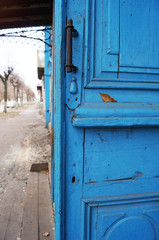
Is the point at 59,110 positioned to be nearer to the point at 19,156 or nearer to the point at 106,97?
the point at 106,97

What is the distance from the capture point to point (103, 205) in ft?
3.52

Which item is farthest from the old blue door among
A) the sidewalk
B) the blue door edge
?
the sidewalk

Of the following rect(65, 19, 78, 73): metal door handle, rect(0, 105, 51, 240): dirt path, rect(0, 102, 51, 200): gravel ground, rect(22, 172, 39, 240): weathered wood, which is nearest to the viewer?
rect(65, 19, 78, 73): metal door handle

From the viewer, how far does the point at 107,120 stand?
97 centimetres

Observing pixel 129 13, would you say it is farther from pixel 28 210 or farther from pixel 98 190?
pixel 28 210

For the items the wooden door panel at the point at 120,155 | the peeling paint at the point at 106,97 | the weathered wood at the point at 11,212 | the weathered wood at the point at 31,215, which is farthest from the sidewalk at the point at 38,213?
the peeling paint at the point at 106,97

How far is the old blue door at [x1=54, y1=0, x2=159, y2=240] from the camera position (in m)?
0.98

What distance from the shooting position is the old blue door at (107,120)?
978 millimetres

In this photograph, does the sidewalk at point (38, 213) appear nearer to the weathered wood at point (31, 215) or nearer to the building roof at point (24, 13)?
the weathered wood at point (31, 215)

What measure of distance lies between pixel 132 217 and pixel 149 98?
83 centimetres

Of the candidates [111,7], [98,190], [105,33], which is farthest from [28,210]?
[111,7]

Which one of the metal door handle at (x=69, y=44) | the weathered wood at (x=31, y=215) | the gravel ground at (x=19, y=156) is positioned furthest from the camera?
the gravel ground at (x=19, y=156)

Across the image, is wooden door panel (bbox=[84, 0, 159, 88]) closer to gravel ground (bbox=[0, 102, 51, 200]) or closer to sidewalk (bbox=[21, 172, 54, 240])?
sidewalk (bbox=[21, 172, 54, 240])

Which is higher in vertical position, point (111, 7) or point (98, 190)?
point (111, 7)
